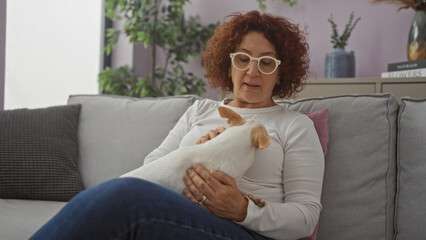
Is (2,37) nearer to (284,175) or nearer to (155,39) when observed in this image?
(155,39)

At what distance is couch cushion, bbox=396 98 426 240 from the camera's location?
5.22ft

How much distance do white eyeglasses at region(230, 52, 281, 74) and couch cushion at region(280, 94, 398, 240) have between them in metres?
0.34

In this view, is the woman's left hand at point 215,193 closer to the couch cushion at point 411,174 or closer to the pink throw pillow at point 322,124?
the pink throw pillow at point 322,124

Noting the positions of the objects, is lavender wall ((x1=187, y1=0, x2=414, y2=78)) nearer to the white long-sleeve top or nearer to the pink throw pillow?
the pink throw pillow

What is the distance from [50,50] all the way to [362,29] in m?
2.62

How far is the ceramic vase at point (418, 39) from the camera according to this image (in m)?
2.70

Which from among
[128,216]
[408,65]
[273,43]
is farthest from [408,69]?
[128,216]

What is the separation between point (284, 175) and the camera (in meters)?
1.45

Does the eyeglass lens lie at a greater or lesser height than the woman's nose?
greater

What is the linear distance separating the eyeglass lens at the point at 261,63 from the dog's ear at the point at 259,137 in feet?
1.07

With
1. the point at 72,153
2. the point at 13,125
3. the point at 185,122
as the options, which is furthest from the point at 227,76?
the point at 13,125

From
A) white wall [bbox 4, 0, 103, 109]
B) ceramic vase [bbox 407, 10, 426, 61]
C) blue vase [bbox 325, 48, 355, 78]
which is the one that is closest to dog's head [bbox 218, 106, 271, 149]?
ceramic vase [bbox 407, 10, 426, 61]

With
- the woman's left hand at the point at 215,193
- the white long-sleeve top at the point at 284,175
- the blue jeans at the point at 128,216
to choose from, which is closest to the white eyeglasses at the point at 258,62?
the white long-sleeve top at the point at 284,175

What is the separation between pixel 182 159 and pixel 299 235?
0.43 metres
